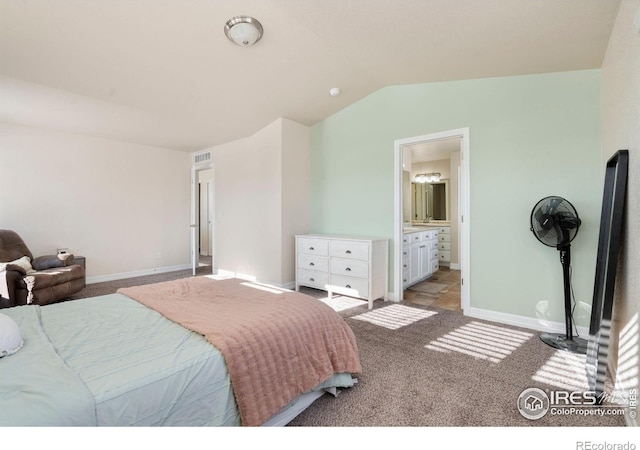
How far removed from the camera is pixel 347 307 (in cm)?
334

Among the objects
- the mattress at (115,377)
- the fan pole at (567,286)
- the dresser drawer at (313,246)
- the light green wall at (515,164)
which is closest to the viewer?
the mattress at (115,377)

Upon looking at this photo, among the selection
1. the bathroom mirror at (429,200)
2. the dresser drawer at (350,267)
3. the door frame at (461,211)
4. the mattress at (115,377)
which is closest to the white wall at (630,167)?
the door frame at (461,211)

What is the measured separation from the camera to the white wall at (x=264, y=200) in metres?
4.10

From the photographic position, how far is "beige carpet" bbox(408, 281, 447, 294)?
4059 millimetres

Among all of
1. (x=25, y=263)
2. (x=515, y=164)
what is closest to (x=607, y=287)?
(x=515, y=164)

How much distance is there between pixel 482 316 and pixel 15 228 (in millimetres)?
5758

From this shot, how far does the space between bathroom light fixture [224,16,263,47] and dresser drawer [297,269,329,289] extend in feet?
8.46

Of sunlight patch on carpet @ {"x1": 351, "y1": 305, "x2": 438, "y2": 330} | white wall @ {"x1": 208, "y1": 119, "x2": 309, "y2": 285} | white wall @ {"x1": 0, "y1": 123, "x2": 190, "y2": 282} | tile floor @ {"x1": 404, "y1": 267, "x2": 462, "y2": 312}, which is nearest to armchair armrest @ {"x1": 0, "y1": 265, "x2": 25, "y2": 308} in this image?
white wall @ {"x1": 0, "y1": 123, "x2": 190, "y2": 282}

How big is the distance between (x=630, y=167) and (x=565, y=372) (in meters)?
1.35

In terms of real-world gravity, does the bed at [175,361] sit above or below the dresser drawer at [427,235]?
below

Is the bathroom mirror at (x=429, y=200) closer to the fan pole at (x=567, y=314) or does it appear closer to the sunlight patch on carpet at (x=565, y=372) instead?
the fan pole at (x=567, y=314)

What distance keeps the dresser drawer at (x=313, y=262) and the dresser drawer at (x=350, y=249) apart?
18 centimetres

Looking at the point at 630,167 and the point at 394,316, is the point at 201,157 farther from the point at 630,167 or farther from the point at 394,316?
the point at 630,167

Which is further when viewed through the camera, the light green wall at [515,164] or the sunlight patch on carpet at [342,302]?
the sunlight patch on carpet at [342,302]
